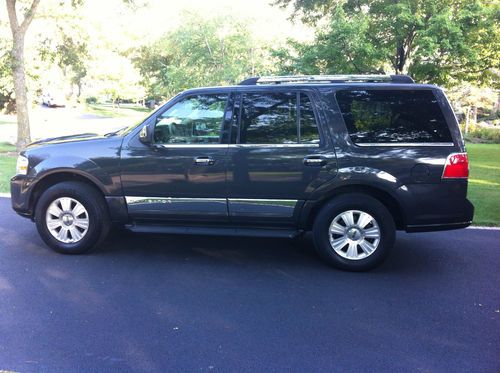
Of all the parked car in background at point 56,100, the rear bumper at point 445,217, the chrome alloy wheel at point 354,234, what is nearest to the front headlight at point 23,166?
the chrome alloy wheel at point 354,234

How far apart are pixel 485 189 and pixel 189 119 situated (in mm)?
7310

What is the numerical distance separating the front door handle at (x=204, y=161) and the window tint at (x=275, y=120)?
37cm

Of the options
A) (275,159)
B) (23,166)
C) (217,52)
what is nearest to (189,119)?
(275,159)

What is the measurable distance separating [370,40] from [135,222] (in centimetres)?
1174

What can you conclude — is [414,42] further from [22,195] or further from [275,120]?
[22,195]

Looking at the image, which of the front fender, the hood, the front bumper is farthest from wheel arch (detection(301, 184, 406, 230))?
the front bumper

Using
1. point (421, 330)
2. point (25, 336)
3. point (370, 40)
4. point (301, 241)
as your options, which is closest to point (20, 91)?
point (370, 40)

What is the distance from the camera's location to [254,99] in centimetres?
506

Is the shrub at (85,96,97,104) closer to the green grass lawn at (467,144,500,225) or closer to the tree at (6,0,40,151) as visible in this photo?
the tree at (6,0,40,151)

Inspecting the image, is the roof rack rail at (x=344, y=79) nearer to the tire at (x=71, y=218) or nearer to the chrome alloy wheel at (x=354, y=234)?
the chrome alloy wheel at (x=354, y=234)

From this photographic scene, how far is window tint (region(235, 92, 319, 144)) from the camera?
16.2 feet

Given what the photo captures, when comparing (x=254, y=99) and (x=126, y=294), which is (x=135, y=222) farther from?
(x=254, y=99)

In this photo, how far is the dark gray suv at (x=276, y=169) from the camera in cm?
477

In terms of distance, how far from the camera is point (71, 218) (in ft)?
17.3
